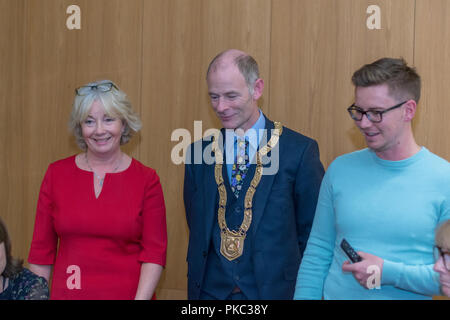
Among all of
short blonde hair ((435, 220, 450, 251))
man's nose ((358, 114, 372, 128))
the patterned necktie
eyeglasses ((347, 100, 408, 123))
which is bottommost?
short blonde hair ((435, 220, 450, 251))

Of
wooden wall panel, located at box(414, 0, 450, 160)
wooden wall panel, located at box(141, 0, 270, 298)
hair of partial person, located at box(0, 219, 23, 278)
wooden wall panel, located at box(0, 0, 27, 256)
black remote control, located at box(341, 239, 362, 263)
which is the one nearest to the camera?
black remote control, located at box(341, 239, 362, 263)

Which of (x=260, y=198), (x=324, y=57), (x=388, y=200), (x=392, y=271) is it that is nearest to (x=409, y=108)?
(x=388, y=200)

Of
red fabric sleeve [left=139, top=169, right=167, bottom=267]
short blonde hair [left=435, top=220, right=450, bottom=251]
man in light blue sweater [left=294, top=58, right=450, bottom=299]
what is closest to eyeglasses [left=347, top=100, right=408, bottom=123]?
man in light blue sweater [left=294, top=58, right=450, bottom=299]

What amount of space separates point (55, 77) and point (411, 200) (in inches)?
92.8

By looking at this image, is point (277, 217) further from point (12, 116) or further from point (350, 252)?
point (12, 116)

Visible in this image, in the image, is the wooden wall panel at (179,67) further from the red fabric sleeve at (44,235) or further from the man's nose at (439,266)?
the man's nose at (439,266)

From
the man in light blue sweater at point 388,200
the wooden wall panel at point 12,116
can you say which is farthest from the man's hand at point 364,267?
the wooden wall panel at point 12,116

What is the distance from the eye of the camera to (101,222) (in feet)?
7.94

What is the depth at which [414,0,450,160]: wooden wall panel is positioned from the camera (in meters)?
3.02

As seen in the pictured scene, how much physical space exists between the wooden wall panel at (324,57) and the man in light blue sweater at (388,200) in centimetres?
110

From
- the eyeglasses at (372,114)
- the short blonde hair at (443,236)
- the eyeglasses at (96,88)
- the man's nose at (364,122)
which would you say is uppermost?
the eyeglasses at (96,88)

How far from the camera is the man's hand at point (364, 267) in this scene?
1.86 m

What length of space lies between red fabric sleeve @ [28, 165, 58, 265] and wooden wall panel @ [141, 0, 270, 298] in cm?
99

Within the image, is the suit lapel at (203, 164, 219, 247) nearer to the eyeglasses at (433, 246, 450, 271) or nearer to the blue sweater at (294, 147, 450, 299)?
the blue sweater at (294, 147, 450, 299)
